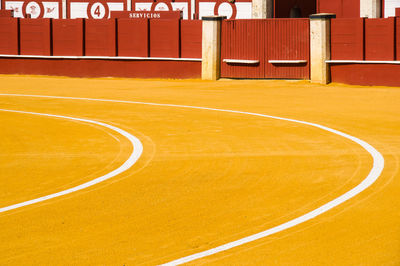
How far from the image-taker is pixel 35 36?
28.6m

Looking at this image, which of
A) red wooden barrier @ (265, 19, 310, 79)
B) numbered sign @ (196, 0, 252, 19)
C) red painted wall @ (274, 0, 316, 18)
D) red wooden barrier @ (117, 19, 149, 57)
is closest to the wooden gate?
red wooden barrier @ (265, 19, 310, 79)

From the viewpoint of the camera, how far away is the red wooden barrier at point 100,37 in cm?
2756

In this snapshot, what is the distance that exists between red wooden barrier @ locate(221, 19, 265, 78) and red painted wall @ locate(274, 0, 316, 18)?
11.1 metres

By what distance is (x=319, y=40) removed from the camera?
23.6 meters

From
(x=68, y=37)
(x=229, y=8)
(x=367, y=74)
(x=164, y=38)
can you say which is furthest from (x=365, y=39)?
(x=229, y=8)

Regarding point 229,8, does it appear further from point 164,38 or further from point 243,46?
point 243,46

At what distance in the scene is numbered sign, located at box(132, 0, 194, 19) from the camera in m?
43.2

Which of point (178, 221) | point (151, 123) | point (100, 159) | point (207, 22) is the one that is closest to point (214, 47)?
point (207, 22)

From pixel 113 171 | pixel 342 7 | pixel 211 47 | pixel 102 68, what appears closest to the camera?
pixel 113 171

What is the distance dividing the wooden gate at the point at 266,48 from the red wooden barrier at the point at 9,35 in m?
8.05

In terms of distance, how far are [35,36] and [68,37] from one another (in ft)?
4.30

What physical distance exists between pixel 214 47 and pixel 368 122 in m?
12.7

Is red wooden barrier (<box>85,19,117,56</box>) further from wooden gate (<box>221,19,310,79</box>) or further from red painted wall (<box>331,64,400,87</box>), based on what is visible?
red painted wall (<box>331,64,400,87</box>)

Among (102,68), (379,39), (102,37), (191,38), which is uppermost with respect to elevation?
(102,37)
